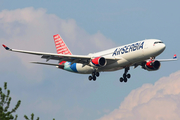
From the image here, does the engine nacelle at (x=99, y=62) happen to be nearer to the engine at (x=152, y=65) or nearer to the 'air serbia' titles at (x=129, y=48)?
the 'air serbia' titles at (x=129, y=48)

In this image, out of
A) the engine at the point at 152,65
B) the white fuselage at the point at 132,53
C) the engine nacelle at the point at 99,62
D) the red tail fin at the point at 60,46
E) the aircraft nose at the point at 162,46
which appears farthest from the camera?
the red tail fin at the point at 60,46

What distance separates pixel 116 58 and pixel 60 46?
59.1 ft

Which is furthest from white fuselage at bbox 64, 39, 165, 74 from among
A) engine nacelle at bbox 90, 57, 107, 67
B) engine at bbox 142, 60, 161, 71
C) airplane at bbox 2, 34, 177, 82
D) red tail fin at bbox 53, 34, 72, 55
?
red tail fin at bbox 53, 34, 72, 55

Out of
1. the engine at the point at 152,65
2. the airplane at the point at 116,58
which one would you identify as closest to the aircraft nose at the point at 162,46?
the airplane at the point at 116,58

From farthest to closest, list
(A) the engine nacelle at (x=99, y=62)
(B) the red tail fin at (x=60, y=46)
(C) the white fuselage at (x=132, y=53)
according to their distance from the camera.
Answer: (B) the red tail fin at (x=60, y=46), (A) the engine nacelle at (x=99, y=62), (C) the white fuselage at (x=132, y=53)

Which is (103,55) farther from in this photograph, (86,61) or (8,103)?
(8,103)

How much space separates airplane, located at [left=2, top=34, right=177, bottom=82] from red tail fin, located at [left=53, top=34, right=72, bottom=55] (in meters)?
5.29

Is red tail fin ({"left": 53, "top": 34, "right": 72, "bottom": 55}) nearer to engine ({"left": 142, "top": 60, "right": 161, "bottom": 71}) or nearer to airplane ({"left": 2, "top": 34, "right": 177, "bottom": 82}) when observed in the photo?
airplane ({"left": 2, "top": 34, "right": 177, "bottom": 82})

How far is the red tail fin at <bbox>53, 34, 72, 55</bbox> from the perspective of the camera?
75.7 m

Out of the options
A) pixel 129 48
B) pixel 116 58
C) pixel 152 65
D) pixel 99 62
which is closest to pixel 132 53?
pixel 129 48

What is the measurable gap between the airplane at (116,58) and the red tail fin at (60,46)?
17.4ft

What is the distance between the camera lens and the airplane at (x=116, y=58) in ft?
196

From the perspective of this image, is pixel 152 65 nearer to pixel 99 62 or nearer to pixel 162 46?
pixel 162 46

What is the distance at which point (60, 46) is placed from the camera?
7744 centimetres
